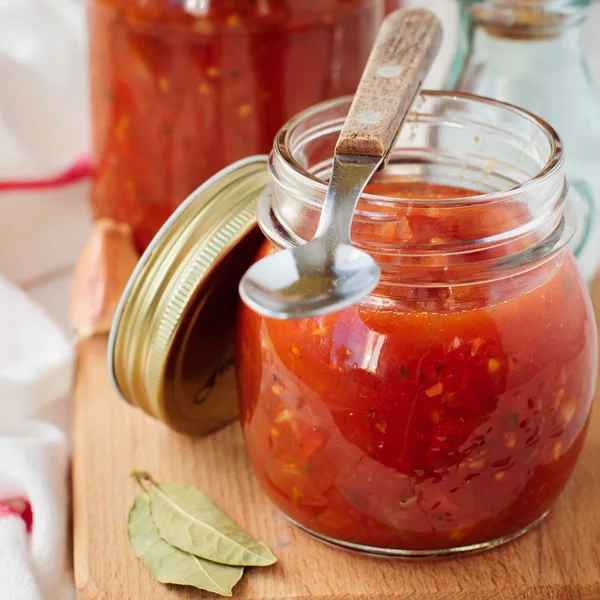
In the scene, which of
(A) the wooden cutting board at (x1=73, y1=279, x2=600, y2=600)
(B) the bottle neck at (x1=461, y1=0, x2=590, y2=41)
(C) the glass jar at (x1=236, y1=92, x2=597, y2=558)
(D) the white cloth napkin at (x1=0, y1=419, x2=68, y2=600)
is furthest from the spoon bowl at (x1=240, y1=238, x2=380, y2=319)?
(B) the bottle neck at (x1=461, y1=0, x2=590, y2=41)

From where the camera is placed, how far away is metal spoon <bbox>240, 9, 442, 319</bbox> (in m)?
0.76

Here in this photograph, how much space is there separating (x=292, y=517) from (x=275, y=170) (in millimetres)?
399

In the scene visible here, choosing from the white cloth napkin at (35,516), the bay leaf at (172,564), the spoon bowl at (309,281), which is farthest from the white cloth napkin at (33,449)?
the spoon bowl at (309,281)

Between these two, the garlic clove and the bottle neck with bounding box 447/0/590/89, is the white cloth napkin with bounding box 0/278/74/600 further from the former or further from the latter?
the bottle neck with bounding box 447/0/590/89

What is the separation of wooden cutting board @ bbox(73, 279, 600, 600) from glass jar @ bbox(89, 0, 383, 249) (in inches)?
17.9

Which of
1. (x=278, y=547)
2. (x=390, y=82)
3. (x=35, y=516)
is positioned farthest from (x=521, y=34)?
(x=35, y=516)

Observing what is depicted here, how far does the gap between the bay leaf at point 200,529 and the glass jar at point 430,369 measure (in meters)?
0.07

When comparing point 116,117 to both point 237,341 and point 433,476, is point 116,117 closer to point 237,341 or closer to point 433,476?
point 237,341

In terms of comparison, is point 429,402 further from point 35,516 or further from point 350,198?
point 35,516

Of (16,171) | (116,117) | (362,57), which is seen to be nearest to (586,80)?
(362,57)

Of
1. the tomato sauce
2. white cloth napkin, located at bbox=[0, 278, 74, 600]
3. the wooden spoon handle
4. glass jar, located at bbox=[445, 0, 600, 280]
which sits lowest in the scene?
white cloth napkin, located at bbox=[0, 278, 74, 600]

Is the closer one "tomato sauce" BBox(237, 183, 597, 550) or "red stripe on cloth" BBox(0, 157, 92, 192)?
"tomato sauce" BBox(237, 183, 597, 550)

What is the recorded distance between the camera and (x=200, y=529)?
1.08 meters

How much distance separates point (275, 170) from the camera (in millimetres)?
978
